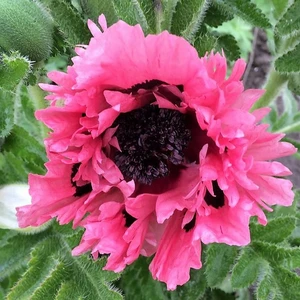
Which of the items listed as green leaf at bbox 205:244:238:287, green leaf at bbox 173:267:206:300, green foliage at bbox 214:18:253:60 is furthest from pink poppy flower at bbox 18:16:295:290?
green foliage at bbox 214:18:253:60

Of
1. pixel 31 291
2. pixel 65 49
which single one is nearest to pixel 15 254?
pixel 31 291

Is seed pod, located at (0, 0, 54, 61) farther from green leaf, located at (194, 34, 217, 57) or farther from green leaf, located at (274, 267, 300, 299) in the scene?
green leaf, located at (274, 267, 300, 299)

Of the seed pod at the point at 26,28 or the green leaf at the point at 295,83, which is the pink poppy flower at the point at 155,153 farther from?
the green leaf at the point at 295,83

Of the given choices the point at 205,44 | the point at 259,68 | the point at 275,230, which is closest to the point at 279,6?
the point at 205,44

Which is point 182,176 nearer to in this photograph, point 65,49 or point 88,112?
point 88,112

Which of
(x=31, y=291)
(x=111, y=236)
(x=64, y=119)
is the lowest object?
(x=31, y=291)

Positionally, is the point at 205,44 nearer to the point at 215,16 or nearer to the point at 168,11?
the point at 168,11
